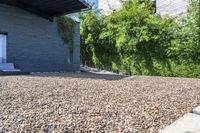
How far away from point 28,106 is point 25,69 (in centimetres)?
811

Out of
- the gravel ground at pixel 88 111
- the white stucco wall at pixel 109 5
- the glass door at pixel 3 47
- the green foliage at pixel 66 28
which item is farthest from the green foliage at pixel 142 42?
the gravel ground at pixel 88 111

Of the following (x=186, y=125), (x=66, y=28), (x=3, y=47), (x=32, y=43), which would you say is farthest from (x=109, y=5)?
(x=186, y=125)

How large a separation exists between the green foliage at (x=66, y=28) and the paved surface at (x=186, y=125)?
34.0ft

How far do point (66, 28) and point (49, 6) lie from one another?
2.03 m

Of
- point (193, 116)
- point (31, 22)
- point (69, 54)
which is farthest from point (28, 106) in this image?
point (69, 54)

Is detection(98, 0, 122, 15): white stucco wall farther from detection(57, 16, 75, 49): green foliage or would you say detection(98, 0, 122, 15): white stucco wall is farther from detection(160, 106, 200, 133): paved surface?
detection(160, 106, 200, 133): paved surface

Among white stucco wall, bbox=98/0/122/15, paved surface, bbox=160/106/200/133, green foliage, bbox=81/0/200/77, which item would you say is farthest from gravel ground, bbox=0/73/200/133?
white stucco wall, bbox=98/0/122/15

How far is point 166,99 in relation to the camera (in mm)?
4379

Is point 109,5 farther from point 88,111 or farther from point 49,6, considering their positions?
point 88,111

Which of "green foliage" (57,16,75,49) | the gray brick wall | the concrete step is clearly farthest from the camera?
"green foliage" (57,16,75,49)

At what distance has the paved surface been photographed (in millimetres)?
2635

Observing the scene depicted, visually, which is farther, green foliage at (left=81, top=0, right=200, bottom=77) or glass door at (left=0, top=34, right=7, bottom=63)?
glass door at (left=0, top=34, right=7, bottom=63)

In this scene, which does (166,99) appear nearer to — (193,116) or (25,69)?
(193,116)

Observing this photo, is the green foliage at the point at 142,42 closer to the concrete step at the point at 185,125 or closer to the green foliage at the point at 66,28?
the green foliage at the point at 66,28
